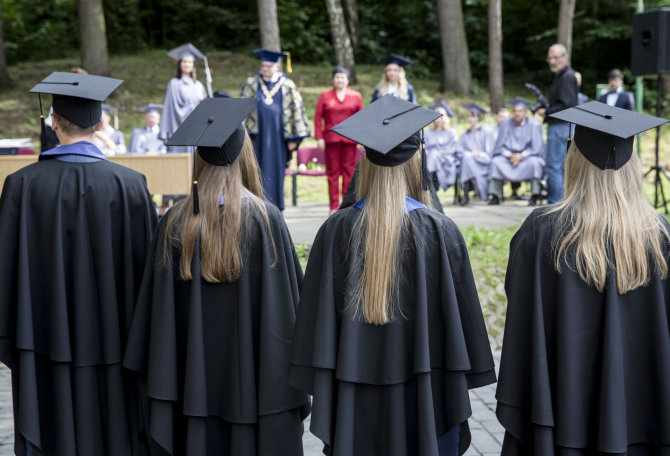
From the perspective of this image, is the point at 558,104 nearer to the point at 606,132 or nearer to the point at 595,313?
the point at 606,132

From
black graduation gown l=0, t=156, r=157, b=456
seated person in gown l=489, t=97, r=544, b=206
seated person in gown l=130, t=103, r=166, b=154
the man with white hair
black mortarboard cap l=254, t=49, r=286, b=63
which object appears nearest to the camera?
black graduation gown l=0, t=156, r=157, b=456

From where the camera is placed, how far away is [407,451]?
344cm

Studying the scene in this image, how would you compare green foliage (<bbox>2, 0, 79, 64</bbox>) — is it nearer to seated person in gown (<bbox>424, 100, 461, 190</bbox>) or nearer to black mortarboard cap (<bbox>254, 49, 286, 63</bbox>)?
seated person in gown (<bbox>424, 100, 461, 190</bbox>)

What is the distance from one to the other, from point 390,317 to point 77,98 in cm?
211

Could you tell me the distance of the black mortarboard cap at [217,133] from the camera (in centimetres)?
372

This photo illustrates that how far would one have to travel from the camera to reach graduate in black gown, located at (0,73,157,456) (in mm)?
4145

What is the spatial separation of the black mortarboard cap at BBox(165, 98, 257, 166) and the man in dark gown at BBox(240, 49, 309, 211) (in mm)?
6013

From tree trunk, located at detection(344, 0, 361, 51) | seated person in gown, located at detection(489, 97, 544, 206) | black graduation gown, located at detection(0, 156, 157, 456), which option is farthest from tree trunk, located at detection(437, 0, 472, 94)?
black graduation gown, located at detection(0, 156, 157, 456)

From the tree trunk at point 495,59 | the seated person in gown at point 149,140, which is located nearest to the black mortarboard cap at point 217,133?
the seated person in gown at point 149,140

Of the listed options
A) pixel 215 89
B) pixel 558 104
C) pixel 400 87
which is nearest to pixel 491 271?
pixel 558 104

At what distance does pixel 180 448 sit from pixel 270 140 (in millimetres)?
6453

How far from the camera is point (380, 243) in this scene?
10.9 ft

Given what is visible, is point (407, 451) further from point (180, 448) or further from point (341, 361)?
point (180, 448)

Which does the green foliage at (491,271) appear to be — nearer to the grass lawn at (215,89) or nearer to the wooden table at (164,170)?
the grass lawn at (215,89)
